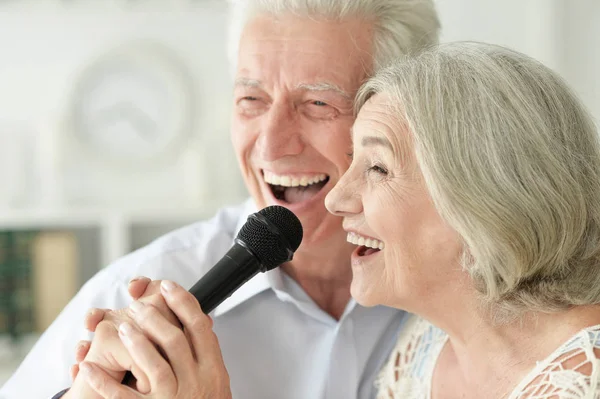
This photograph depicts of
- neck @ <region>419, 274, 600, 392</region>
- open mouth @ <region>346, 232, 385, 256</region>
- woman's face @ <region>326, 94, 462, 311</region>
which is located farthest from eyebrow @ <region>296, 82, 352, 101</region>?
neck @ <region>419, 274, 600, 392</region>

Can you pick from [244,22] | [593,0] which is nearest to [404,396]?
[244,22]

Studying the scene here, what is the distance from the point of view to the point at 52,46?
3252mm

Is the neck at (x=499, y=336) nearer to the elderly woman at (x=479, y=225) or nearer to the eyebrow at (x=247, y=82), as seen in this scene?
the elderly woman at (x=479, y=225)

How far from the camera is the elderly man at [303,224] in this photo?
1415 mm

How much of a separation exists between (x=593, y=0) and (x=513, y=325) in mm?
2425

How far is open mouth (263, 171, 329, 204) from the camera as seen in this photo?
4.88ft

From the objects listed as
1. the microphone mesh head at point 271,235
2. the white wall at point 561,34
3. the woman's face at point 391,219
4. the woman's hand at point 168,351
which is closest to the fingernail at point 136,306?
the woman's hand at point 168,351

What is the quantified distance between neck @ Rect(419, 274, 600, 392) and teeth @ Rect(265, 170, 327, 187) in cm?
39

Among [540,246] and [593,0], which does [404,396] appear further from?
[593,0]

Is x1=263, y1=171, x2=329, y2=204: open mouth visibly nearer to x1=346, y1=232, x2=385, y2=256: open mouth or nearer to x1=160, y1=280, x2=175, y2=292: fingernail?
x1=346, y1=232, x2=385, y2=256: open mouth

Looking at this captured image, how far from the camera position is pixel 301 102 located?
1.44 metres

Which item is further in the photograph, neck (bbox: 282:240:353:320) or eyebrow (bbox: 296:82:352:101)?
neck (bbox: 282:240:353:320)

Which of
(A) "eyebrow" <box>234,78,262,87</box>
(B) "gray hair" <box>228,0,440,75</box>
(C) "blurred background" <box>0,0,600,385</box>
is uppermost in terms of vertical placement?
(B) "gray hair" <box>228,0,440,75</box>

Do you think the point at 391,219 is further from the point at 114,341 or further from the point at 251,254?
the point at 114,341
